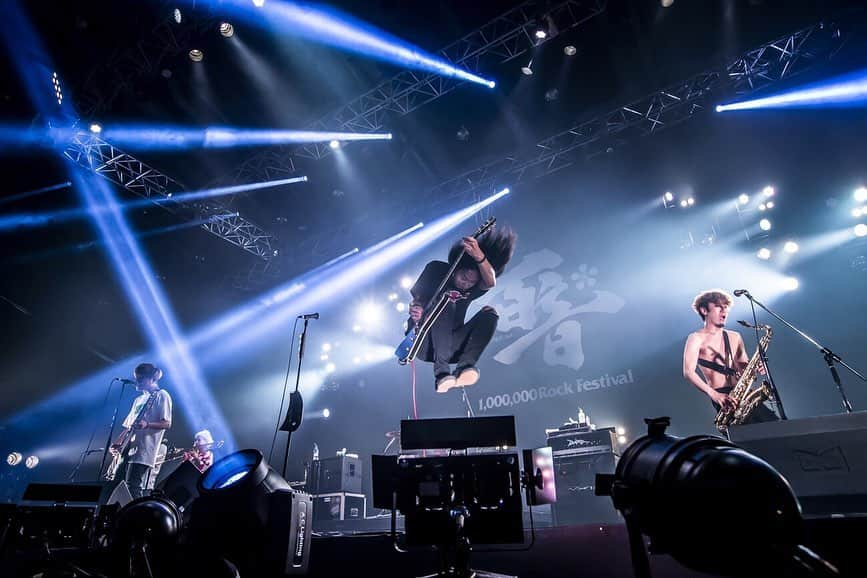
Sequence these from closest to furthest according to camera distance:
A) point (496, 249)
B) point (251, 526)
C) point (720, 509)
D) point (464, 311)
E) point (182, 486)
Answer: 1. point (720, 509)
2. point (251, 526)
3. point (182, 486)
4. point (464, 311)
5. point (496, 249)

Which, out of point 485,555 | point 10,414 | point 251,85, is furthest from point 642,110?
point 10,414

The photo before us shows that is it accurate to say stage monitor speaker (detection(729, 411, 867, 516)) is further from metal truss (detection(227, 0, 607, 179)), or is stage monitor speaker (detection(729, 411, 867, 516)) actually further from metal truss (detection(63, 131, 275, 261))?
metal truss (detection(63, 131, 275, 261))

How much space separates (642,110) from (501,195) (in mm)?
2670

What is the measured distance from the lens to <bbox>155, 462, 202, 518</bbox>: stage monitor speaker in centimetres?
463

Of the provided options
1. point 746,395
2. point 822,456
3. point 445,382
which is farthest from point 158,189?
point 746,395

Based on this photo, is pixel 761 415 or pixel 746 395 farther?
pixel 746 395

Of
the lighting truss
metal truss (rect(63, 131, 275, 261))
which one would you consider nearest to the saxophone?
the lighting truss

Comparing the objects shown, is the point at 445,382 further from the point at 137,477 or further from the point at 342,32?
the point at 342,32

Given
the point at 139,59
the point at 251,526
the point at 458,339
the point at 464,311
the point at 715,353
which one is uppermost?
the point at 139,59

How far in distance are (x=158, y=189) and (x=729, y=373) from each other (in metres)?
9.35

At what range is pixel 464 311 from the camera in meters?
7.66

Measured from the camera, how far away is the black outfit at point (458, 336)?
7.56m

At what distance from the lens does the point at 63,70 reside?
20.2 feet

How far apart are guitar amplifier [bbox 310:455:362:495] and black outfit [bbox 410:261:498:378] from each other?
7.24ft
